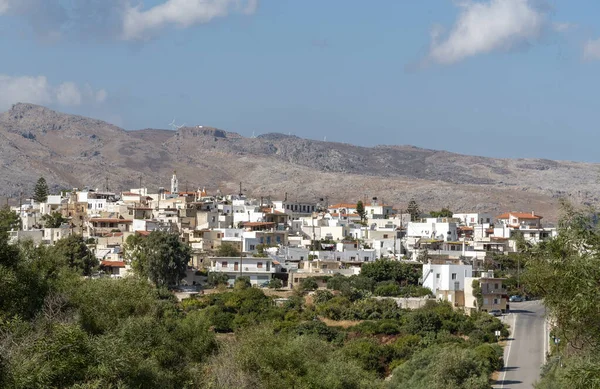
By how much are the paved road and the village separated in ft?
6.76

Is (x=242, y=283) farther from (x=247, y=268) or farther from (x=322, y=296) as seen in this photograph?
(x=322, y=296)

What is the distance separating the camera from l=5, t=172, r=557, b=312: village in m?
67.9

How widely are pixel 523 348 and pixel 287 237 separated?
34.1 m

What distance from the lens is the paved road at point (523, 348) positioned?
4629cm

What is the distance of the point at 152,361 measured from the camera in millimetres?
28453

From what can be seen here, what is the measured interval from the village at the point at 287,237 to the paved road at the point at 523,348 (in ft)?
6.76

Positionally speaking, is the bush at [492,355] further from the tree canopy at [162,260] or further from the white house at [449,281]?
the tree canopy at [162,260]

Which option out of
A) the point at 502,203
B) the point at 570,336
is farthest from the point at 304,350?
the point at 502,203

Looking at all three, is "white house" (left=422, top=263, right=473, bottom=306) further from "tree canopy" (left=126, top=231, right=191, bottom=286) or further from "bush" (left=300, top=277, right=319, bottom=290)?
"tree canopy" (left=126, top=231, right=191, bottom=286)

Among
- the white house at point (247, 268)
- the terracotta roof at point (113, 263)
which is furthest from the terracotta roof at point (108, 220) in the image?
the white house at point (247, 268)

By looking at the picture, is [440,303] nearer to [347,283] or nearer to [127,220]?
[347,283]

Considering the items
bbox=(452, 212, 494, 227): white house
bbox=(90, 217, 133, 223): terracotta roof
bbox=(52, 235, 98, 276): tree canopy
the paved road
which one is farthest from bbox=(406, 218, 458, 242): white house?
bbox=(52, 235, 98, 276): tree canopy

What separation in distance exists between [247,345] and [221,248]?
138ft

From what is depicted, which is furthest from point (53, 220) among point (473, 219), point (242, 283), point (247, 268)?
point (473, 219)
